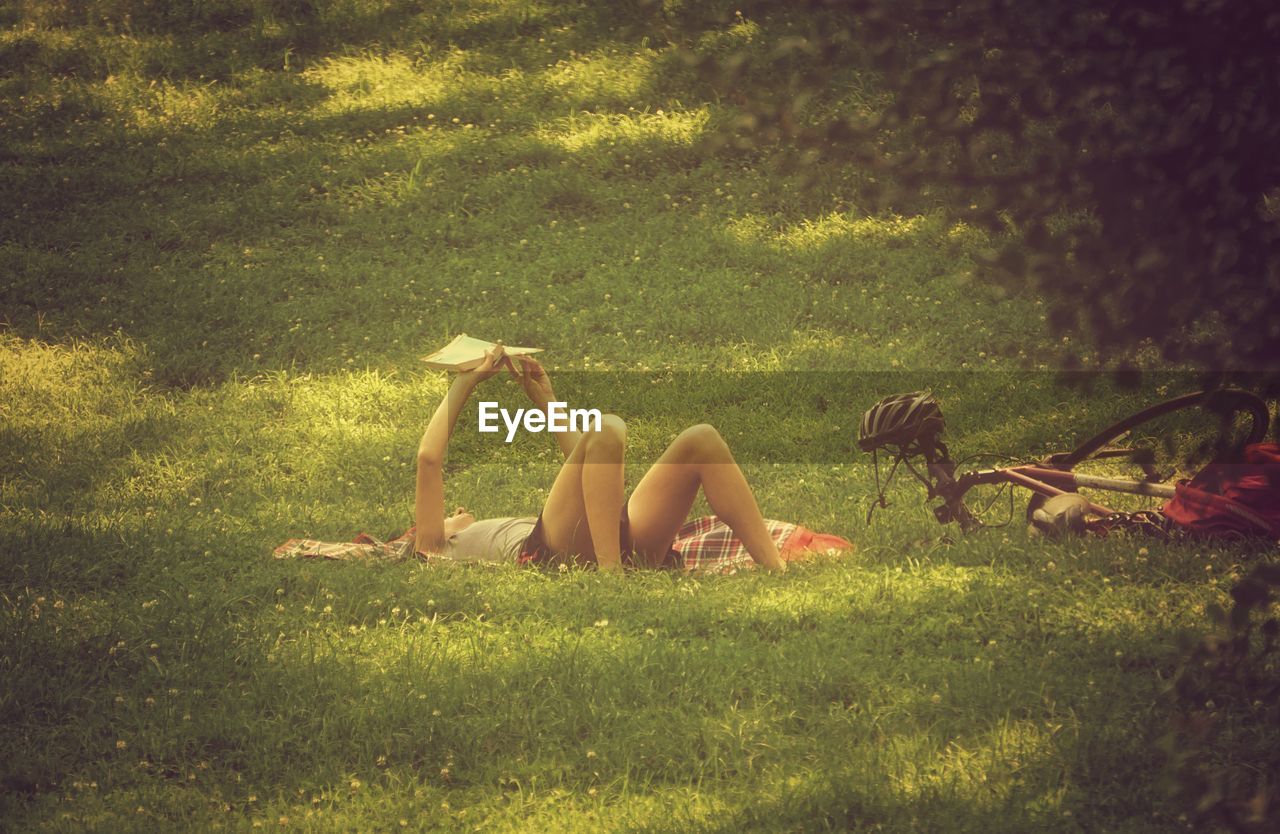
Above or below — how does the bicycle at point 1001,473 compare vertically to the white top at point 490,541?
above

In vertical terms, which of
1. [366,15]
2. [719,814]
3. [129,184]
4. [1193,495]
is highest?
[366,15]

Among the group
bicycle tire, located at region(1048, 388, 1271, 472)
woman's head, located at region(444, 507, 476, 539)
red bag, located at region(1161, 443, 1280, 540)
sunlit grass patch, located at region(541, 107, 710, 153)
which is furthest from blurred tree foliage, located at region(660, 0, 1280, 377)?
sunlit grass patch, located at region(541, 107, 710, 153)

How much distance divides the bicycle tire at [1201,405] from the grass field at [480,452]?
666 mm

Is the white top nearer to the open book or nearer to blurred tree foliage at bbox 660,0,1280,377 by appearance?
the open book

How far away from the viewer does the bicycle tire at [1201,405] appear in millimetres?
3297

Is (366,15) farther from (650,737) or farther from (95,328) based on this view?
(650,737)

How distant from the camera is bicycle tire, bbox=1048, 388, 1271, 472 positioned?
130 inches

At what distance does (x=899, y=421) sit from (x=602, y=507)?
1658mm

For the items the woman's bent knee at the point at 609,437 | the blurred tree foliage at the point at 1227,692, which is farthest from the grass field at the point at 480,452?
the blurred tree foliage at the point at 1227,692

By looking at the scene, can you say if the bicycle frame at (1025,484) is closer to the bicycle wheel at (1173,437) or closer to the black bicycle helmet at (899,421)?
the bicycle wheel at (1173,437)

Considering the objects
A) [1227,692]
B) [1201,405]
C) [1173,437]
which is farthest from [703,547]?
[1227,692]

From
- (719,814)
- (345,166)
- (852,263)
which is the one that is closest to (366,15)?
(345,166)

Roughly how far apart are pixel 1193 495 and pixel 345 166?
9.85 metres

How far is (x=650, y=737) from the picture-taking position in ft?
17.1
